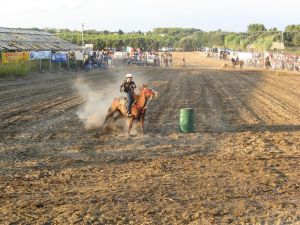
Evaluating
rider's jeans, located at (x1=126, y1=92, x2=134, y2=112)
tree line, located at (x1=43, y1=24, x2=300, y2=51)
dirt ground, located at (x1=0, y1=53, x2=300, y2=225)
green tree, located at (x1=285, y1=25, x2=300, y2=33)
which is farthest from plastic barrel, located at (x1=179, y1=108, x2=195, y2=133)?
green tree, located at (x1=285, y1=25, x2=300, y2=33)

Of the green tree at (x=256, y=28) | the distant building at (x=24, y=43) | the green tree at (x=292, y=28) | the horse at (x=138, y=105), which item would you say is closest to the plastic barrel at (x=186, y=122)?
the horse at (x=138, y=105)

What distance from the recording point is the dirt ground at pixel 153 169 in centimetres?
835

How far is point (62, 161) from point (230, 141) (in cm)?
507

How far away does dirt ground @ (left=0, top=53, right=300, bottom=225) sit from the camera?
8352mm

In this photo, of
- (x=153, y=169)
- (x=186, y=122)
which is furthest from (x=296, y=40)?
A: (x=153, y=169)

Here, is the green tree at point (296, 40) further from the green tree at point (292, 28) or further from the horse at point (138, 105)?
the horse at point (138, 105)

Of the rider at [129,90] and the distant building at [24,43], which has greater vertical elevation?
the distant building at [24,43]

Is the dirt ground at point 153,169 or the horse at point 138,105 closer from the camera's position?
the dirt ground at point 153,169

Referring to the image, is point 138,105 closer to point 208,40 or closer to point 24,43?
point 24,43

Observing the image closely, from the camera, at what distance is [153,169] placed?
11250 millimetres

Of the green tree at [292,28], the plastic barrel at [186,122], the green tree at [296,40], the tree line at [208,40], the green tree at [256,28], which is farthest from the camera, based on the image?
the green tree at [256,28]

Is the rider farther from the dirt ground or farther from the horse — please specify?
the dirt ground

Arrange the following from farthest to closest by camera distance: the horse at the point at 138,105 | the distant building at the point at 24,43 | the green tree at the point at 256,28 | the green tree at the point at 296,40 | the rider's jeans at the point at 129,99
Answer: the green tree at the point at 256,28 < the green tree at the point at 296,40 < the distant building at the point at 24,43 < the rider's jeans at the point at 129,99 < the horse at the point at 138,105

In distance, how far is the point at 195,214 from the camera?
829 cm
